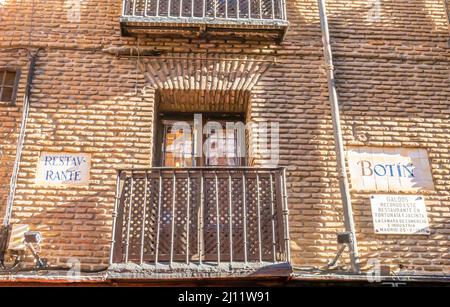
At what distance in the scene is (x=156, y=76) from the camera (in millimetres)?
7133

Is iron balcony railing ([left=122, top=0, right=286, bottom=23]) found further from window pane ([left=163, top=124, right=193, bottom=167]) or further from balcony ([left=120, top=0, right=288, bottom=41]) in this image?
window pane ([left=163, top=124, right=193, bottom=167])

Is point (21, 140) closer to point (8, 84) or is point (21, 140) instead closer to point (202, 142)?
point (8, 84)

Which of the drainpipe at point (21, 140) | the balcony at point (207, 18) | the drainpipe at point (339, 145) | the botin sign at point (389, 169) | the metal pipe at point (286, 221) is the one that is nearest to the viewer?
the metal pipe at point (286, 221)

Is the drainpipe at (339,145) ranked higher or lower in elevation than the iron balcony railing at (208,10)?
lower

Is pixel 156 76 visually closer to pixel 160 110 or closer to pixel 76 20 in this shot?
pixel 160 110

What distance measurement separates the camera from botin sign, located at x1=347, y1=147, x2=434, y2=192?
6633 mm

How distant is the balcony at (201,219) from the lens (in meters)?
5.52

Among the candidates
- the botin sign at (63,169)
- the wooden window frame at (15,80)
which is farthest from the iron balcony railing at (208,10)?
the botin sign at (63,169)

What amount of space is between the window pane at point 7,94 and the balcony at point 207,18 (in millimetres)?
1728

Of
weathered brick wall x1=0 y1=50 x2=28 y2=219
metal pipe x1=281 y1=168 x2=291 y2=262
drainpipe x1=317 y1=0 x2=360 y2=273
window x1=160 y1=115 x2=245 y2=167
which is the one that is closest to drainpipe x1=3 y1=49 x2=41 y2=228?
weathered brick wall x1=0 y1=50 x2=28 y2=219

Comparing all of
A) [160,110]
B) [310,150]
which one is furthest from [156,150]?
[310,150]

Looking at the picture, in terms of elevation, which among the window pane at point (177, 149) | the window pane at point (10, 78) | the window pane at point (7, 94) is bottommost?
the window pane at point (177, 149)

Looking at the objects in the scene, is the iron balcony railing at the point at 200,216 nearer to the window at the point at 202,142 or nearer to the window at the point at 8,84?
the window at the point at 202,142

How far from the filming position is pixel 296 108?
7.04 meters
